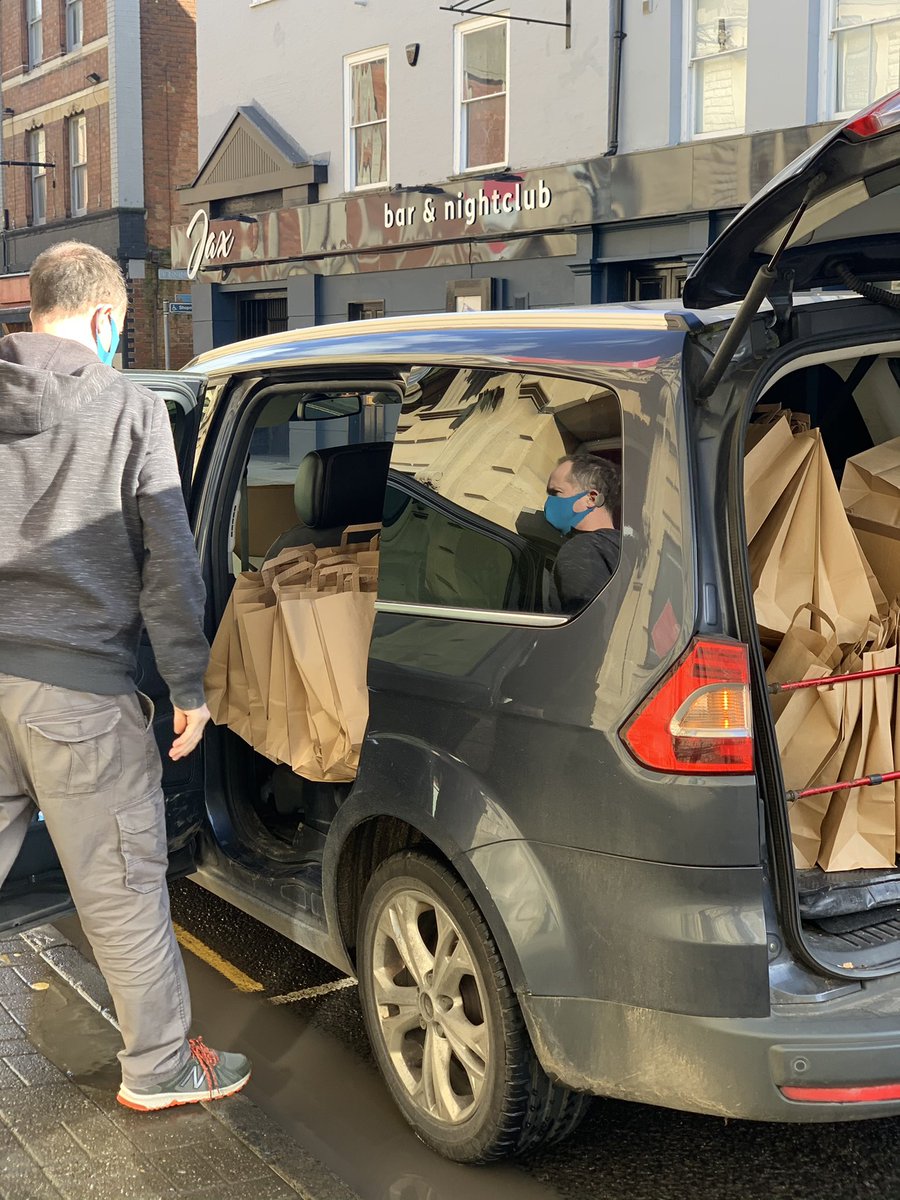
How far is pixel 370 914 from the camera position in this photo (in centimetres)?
323

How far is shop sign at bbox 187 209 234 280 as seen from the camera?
2362 centimetres

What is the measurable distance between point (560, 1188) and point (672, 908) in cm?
89

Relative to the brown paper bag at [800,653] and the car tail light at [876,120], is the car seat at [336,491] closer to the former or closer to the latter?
the brown paper bag at [800,653]

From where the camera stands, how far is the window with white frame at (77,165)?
2936 centimetres

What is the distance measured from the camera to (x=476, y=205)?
1834 cm

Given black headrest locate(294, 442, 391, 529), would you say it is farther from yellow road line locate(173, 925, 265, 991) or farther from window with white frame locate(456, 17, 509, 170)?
window with white frame locate(456, 17, 509, 170)

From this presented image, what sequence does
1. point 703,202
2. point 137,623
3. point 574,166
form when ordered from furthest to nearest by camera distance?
point 574,166
point 703,202
point 137,623

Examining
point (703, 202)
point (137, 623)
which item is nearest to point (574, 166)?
point (703, 202)

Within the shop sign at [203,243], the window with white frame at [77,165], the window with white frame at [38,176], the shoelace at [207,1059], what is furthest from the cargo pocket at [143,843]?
the window with white frame at [38,176]

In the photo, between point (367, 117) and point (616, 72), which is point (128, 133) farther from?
point (616, 72)

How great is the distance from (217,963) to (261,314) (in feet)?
68.8

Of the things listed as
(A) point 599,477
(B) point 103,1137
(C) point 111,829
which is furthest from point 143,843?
(A) point 599,477

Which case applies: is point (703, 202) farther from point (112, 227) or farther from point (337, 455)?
point (112, 227)

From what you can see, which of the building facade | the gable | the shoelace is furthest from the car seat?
the gable
